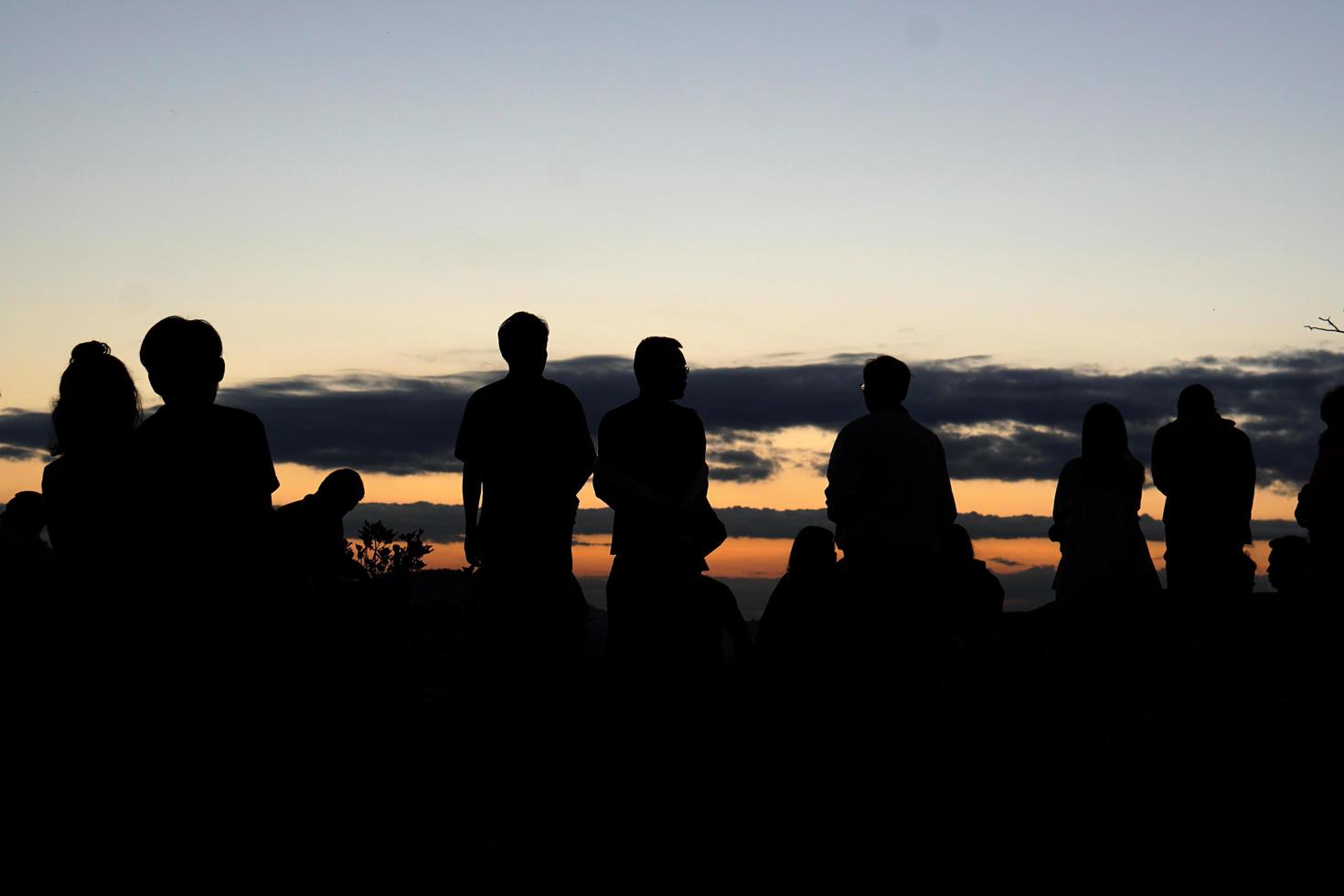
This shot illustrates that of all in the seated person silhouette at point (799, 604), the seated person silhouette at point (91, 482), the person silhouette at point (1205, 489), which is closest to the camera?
the seated person silhouette at point (91, 482)

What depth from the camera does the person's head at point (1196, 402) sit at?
9.81 meters

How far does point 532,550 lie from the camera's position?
22.7 ft

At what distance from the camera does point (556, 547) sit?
276 inches

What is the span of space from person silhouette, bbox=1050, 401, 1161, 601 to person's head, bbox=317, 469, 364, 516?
174 inches

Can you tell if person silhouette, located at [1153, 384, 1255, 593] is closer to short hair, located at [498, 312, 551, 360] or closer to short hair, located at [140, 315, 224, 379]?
short hair, located at [498, 312, 551, 360]

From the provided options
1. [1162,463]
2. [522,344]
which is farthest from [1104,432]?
[522,344]

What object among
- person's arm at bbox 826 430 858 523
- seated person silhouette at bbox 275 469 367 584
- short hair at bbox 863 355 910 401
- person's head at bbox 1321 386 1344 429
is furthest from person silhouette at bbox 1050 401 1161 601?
seated person silhouette at bbox 275 469 367 584

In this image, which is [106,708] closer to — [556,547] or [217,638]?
[217,638]

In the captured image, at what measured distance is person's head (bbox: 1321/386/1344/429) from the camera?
8.80 meters

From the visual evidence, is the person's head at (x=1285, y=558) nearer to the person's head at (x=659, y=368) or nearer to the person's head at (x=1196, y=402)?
the person's head at (x=1196, y=402)

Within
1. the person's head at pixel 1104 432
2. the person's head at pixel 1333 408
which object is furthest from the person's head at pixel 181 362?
the person's head at pixel 1333 408

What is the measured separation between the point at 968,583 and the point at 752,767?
363 cm

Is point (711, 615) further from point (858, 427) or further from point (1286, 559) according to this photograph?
point (1286, 559)

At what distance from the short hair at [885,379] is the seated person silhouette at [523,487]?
1349 millimetres
